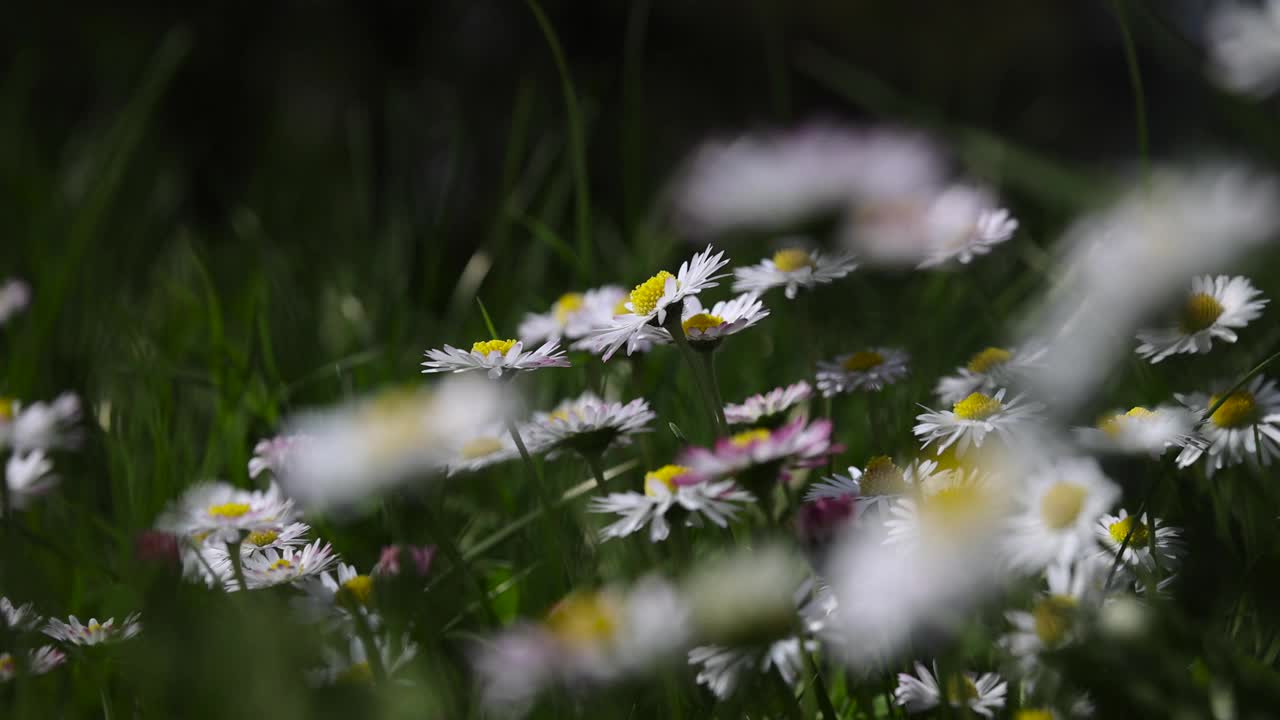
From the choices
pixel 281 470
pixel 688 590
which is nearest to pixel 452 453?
pixel 281 470

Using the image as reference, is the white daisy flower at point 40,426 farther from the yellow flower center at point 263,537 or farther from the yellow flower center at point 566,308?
the yellow flower center at point 566,308

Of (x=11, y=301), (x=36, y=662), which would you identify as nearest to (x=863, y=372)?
(x=36, y=662)

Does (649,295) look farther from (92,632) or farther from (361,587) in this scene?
(92,632)

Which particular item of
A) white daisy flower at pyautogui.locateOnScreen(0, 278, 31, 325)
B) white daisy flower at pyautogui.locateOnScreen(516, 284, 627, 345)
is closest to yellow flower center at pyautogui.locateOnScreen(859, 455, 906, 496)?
white daisy flower at pyautogui.locateOnScreen(516, 284, 627, 345)

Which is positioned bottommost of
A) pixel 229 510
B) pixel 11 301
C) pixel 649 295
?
pixel 11 301

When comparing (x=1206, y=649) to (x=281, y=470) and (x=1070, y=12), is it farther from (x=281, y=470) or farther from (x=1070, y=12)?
(x=1070, y=12)

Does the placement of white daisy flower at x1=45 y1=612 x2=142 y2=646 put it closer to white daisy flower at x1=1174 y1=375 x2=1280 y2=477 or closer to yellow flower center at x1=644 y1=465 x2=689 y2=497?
yellow flower center at x1=644 y1=465 x2=689 y2=497
